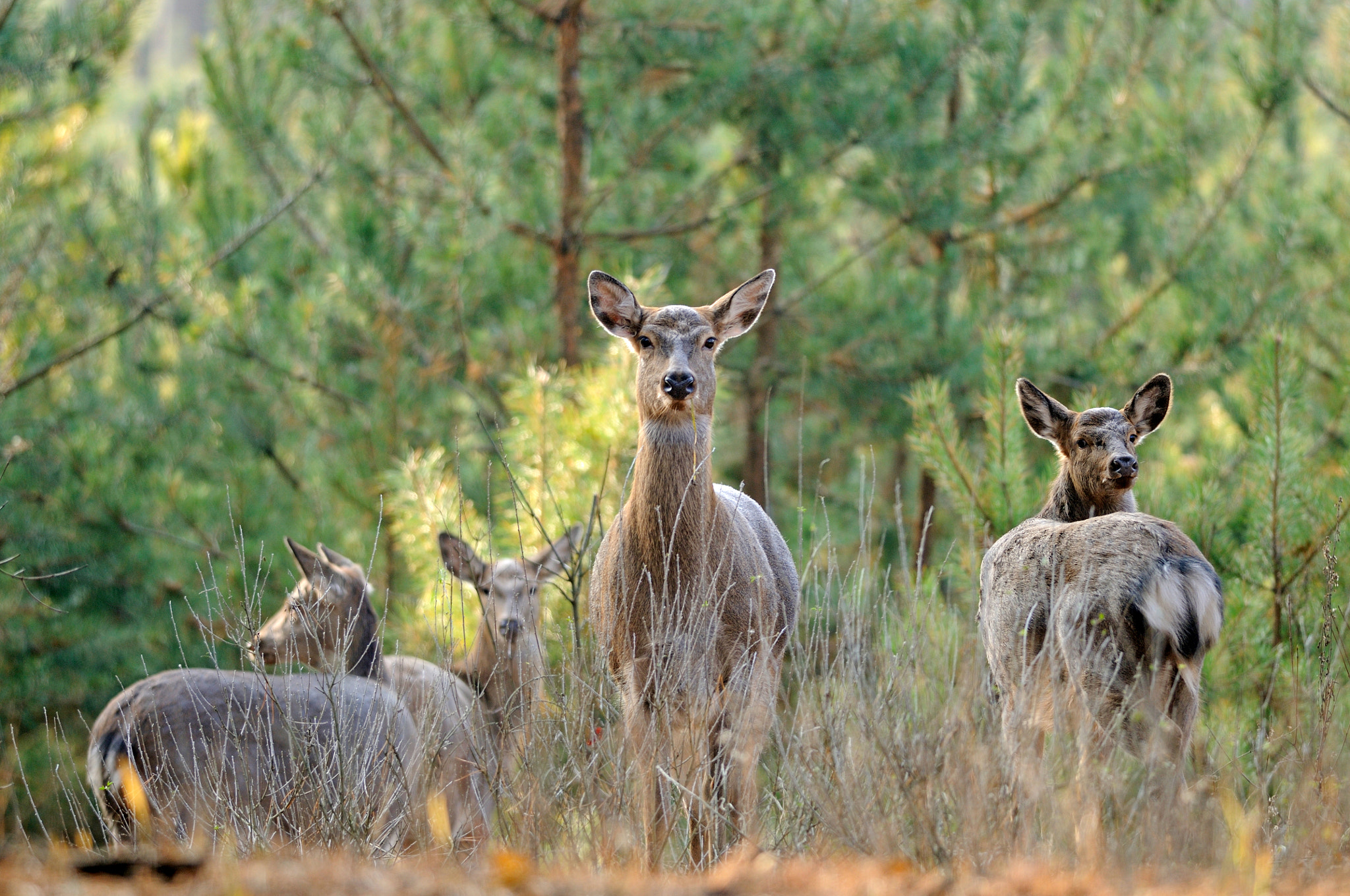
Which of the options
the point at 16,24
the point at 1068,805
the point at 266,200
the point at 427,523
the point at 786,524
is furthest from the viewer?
the point at 266,200

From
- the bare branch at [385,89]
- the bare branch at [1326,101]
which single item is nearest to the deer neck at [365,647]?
the bare branch at [385,89]

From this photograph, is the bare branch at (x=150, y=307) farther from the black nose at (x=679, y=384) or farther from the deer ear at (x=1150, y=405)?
the deer ear at (x=1150, y=405)

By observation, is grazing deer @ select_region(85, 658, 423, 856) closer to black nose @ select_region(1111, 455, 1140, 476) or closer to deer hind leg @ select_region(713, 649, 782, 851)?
deer hind leg @ select_region(713, 649, 782, 851)

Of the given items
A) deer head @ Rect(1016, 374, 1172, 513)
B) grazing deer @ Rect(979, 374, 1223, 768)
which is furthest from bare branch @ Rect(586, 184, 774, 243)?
grazing deer @ Rect(979, 374, 1223, 768)

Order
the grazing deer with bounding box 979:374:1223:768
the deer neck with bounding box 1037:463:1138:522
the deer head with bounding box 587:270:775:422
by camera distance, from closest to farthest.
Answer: the grazing deer with bounding box 979:374:1223:768 < the deer head with bounding box 587:270:775:422 < the deer neck with bounding box 1037:463:1138:522

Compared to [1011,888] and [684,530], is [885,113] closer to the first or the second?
[684,530]

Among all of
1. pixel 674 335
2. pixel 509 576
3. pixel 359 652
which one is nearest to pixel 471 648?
pixel 509 576

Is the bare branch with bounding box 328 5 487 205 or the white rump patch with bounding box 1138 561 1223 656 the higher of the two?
the bare branch with bounding box 328 5 487 205

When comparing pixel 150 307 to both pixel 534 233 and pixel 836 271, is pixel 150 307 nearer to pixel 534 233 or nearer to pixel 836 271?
pixel 534 233

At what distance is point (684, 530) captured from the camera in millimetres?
5676

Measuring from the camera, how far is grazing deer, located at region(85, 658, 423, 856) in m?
4.75

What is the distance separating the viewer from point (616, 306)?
6.25 m

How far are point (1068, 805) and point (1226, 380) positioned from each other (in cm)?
776

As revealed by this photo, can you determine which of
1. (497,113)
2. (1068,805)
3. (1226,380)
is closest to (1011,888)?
(1068,805)
